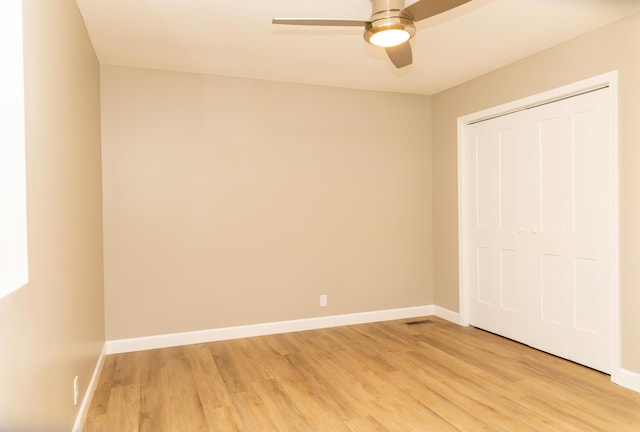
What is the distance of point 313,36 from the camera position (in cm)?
316

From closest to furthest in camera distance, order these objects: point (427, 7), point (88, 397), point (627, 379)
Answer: point (427, 7) → point (88, 397) → point (627, 379)

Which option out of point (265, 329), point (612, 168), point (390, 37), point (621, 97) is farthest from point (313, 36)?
point (265, 329)

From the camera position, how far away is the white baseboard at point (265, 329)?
3.73 meters

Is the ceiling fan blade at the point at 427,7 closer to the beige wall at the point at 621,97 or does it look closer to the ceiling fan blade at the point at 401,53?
the ceiling fan blade at the point at 401,53

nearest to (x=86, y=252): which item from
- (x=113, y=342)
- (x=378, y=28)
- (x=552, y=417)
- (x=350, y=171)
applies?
(x=113, y=342)

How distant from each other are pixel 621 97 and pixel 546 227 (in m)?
1.13

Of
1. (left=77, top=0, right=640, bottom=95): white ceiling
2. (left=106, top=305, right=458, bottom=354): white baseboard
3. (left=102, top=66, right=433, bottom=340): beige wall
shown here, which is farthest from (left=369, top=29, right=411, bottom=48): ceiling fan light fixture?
(left=106, top=305, right=458, bottom=354): white baseboard

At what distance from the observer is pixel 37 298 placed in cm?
161

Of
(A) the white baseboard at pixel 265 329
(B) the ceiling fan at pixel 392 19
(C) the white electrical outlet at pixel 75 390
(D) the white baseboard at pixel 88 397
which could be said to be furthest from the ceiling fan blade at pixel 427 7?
(A) the white baseboard at pixel 265 329

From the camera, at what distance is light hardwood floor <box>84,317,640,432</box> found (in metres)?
2.44

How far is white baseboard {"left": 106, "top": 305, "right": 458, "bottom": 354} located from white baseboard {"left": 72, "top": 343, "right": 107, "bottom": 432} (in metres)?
0.27

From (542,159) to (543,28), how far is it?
1042 millimetres

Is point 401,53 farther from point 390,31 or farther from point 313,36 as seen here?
point 313,36

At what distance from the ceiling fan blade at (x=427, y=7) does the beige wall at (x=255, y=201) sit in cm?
229
